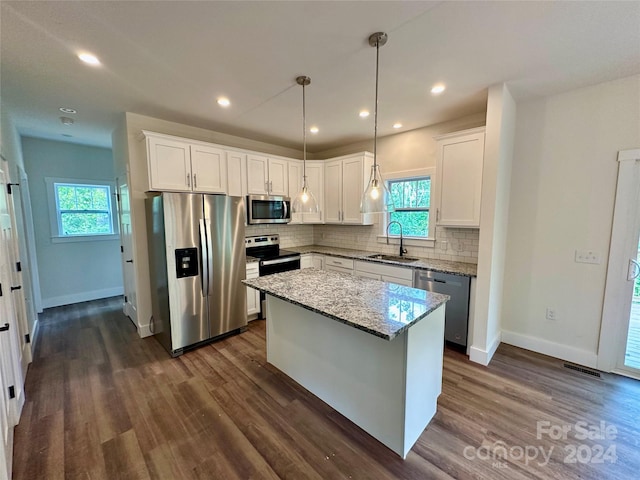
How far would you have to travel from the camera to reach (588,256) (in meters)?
2.60

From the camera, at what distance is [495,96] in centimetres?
244

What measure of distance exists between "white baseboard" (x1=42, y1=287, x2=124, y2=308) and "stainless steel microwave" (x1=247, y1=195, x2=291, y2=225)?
340cm

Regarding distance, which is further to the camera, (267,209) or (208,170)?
(267,209)

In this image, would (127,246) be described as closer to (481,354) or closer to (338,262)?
(338,262)

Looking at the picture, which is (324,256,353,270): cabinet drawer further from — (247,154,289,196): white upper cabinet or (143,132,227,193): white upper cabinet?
(143,132,227,193): white upper cabinet

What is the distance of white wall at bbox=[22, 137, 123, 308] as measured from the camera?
4.30 metres

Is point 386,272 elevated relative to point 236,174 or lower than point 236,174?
lower

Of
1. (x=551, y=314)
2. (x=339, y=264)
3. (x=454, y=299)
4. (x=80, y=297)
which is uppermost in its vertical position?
(x=339, y=264)

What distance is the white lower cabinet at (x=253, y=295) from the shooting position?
12.1ft

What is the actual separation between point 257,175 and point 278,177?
1.22 ft

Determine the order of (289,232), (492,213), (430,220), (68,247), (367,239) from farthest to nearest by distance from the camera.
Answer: (289,232), (68,247), (367,239), (430,220), (492,213)

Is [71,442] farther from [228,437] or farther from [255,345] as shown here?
[255,345]

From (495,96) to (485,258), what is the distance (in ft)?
4.98

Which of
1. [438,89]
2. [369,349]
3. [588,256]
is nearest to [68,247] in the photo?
[369,349]
